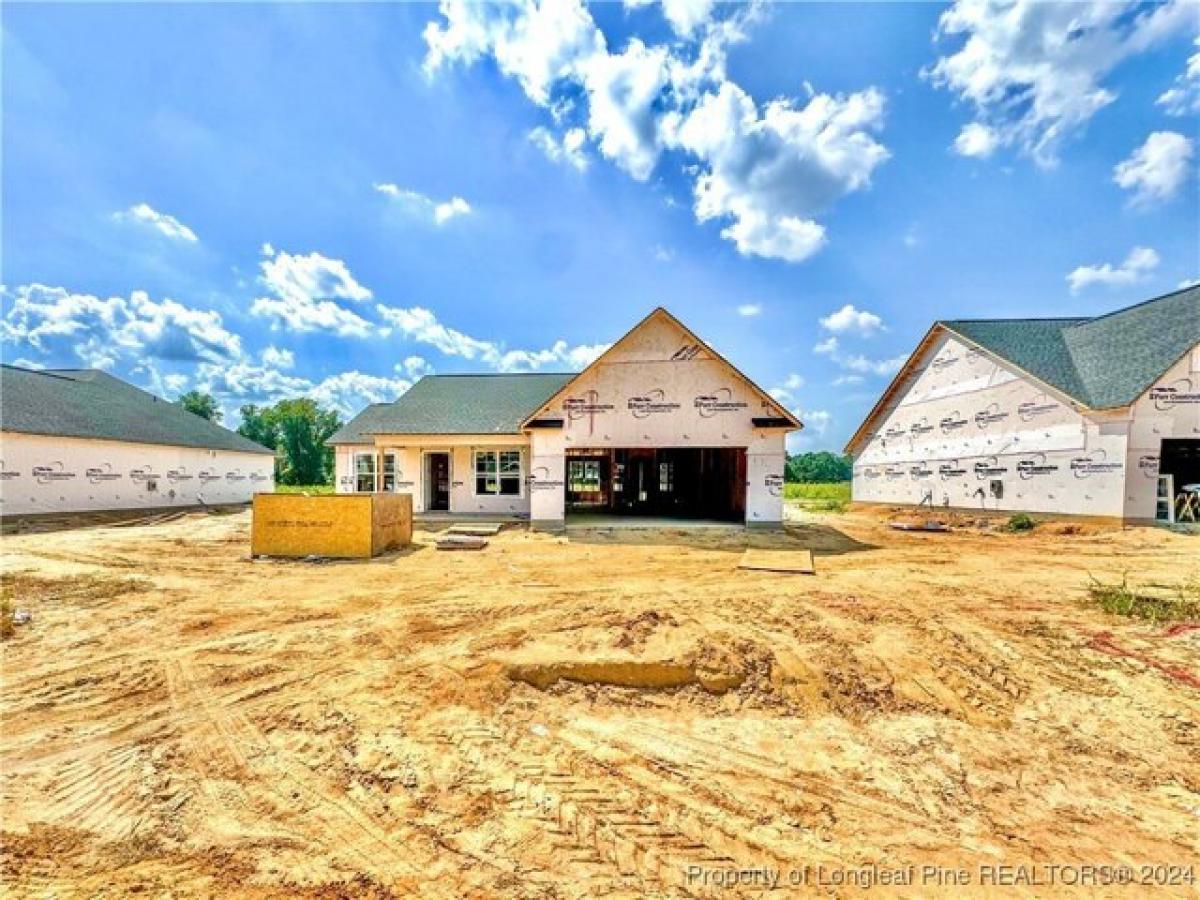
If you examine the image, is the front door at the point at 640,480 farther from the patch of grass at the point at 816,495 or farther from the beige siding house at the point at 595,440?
the patch of grass at the point at 816,495

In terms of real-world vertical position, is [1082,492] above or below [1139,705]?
above

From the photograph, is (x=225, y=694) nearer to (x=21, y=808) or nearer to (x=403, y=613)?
(x=21, y=808)

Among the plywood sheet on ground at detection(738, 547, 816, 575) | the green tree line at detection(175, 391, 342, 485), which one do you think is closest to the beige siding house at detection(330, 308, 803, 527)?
the plywood sheet on ground at detection(738, 547, 816, 575)

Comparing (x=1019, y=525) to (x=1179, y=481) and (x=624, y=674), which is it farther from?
(x=624, y=674)

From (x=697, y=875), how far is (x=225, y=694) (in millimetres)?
4222

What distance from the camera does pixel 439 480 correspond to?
693 inches

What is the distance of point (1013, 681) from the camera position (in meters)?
4.36

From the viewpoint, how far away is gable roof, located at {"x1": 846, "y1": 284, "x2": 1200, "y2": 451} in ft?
43.9

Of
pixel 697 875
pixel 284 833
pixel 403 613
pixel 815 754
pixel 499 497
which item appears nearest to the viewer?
pixel 697 875

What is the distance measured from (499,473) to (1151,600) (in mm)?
15178

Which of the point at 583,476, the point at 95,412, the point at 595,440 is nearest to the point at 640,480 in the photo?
the point at 583,476

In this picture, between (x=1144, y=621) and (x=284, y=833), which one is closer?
(x=284, y=833)

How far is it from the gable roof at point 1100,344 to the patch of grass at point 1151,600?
29.6 feet

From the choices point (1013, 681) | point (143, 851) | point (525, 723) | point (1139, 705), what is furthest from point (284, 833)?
point (1139, 705)
